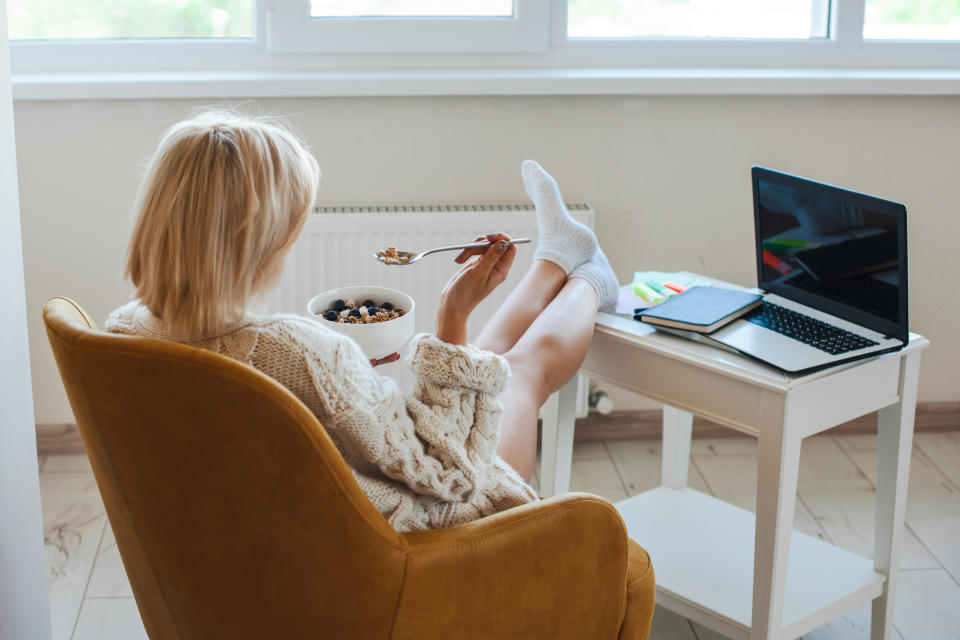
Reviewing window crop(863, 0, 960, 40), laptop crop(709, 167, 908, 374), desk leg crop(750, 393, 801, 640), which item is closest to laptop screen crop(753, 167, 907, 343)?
laptop crop(709, 167, 908, 374)

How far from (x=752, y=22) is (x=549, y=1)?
0.52 meters

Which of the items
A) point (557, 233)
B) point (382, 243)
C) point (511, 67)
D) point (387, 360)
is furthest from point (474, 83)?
point (387, 360)

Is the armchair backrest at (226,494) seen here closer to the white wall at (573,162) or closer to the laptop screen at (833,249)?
the laptop screen at (833,249)

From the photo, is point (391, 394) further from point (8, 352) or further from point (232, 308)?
point (8, 352)

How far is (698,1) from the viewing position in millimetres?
2398

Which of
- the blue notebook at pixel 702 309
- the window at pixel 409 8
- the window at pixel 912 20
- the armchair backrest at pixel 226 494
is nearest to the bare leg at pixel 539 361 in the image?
the blue notebook at pixel 702 309

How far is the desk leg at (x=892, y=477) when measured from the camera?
1576 millimetres

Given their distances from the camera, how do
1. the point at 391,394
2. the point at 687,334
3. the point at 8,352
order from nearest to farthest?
the point at 391,394 < the point at 8,352 < the point at 687,334

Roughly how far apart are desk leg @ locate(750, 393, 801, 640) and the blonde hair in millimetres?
776

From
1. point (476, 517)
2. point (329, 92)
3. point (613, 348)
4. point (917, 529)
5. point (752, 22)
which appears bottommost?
point (917, 529)

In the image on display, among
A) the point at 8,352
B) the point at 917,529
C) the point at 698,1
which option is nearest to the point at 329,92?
the point at 698,1

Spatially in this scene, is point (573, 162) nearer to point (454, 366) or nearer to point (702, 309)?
point (702, 309)

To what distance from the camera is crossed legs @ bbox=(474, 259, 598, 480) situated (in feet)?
4.75

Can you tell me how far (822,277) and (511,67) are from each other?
102cm
